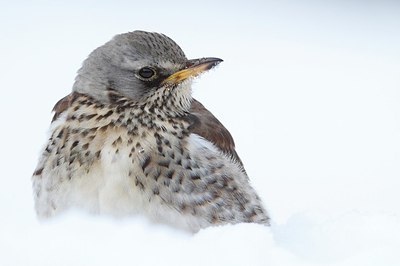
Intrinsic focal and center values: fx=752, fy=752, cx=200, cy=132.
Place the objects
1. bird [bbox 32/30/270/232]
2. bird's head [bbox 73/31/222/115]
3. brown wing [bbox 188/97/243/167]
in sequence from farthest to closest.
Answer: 1. brown wing [bbox 188/97/243/167]
2. bird's head [bbox 73/31/222/115]
3. bird [bbox 32/30/270/232]

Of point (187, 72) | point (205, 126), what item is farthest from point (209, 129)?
point (187, 72)

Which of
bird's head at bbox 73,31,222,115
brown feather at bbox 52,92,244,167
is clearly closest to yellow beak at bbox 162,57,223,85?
bird's head at bbox 73,31,222,115

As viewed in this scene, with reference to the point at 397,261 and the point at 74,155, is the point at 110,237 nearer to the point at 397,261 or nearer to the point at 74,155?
the point at 397,261

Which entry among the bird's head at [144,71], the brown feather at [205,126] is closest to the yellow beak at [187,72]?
the bird's head at [144,71]

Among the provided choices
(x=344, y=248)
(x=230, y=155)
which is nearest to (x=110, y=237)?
(x=344, y=248)

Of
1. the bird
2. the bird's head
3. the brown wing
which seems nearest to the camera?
the bird

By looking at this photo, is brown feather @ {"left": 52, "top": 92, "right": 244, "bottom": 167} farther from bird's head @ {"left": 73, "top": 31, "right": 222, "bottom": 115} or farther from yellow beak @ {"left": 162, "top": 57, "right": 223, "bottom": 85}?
yellow beak @ {"left": 162, "top": 57, "right": 223, "bottom": 85}
